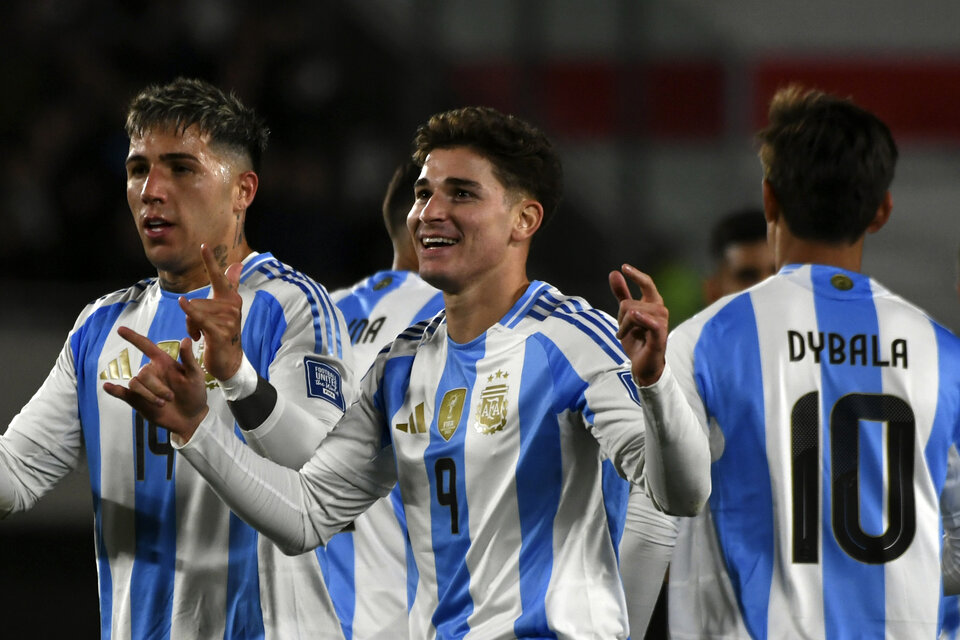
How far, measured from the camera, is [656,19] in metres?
9.88

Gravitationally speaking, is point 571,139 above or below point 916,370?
above

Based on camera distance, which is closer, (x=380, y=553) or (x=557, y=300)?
(x=557, y=300)

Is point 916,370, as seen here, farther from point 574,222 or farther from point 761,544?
point 574,222

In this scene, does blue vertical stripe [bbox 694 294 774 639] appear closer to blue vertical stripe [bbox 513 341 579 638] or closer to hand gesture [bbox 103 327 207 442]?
blue vertical stripe [bbox 513 341 579 638]

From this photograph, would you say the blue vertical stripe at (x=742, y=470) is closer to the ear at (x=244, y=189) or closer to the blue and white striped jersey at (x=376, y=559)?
the ear at (x=244, y=189)

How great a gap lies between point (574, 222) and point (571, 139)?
6.38 ft

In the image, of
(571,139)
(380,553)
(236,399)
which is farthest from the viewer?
(571,139)

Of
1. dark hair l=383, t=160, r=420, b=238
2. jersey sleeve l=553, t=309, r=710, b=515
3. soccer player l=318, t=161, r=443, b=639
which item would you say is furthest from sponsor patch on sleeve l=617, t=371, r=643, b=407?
dark hair l=383, t=160, r=420, b=238

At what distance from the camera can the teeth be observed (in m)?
3.10

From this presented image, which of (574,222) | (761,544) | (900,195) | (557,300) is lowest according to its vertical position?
(761,544)

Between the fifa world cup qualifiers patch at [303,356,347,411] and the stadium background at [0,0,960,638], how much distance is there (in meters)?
5.16

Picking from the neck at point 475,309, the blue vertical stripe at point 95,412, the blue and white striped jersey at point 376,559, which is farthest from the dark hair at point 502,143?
the blue and white striped jersey at point 376,559

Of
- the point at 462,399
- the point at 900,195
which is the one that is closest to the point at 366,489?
the point at 462,399

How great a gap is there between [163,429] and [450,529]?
837mm
